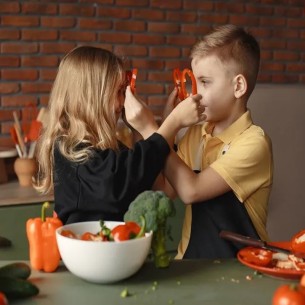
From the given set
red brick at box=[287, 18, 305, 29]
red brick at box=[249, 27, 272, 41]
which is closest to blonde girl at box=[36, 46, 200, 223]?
red brick at box=[249, 27, 272, 41]

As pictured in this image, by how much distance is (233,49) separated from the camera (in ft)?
6.31

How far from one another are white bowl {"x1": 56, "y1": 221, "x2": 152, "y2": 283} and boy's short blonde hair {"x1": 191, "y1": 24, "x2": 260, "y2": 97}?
755 mm

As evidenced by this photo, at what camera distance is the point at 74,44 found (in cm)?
Result: 340

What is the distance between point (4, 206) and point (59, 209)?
3.25ft

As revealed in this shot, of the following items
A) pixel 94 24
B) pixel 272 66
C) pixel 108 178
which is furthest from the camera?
pixel 272 66

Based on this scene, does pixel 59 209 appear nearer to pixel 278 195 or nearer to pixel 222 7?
pixel 278 195

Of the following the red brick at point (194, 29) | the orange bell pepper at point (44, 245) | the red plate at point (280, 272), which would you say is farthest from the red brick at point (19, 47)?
the red plate at point (280, 272)

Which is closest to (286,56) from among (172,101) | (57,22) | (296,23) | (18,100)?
(296,23)

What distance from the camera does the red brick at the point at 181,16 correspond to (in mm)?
3646

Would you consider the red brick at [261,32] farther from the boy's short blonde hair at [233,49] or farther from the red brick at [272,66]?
the boy's short blonde hair at [233,49]

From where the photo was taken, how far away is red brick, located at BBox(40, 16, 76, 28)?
10.9ft

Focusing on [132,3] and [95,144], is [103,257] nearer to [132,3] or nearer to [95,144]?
[95,144]

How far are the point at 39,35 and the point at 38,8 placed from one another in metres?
0.14

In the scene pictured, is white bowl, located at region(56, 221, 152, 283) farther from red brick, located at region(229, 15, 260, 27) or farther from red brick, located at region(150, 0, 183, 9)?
red brick, located at region(229, 15, 260, 27)
